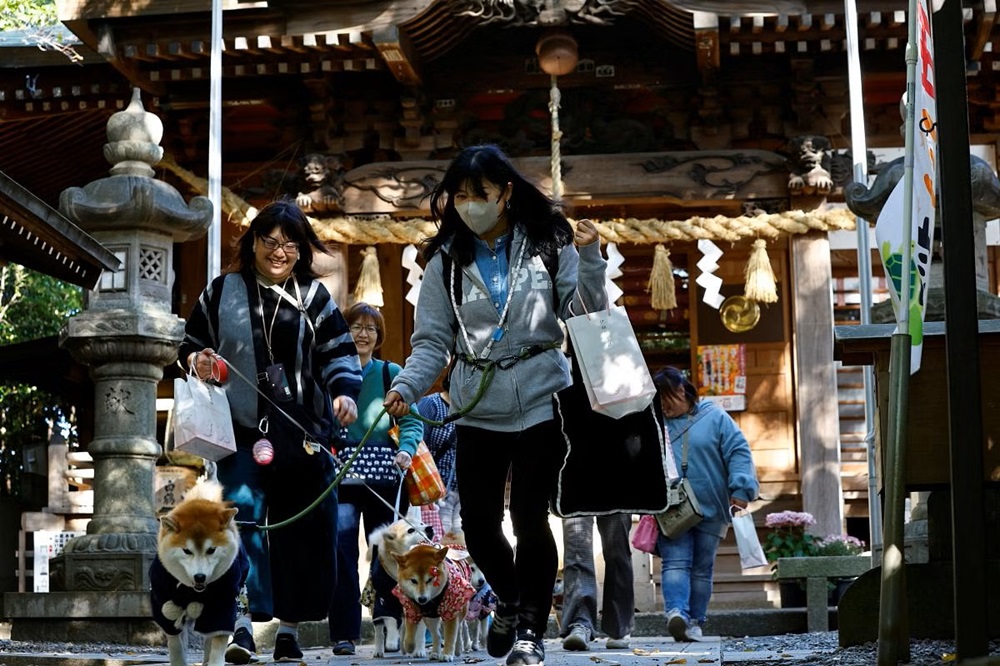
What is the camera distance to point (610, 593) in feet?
29.2

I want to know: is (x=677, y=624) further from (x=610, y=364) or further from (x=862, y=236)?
(x=862, y=236)

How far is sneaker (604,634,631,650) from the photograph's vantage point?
8520 mm

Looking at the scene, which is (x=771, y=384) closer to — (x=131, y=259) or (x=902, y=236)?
(x=131, y=259)

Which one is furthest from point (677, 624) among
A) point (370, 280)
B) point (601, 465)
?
point (370, 280)

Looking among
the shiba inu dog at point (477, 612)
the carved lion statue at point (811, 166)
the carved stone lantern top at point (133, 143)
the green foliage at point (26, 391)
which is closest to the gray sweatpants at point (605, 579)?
the shiba inu dog at point (477, 612)

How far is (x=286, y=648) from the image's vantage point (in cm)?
660

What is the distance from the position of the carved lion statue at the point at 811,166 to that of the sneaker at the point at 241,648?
9.23 meters

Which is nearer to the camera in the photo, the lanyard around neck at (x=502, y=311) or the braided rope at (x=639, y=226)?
the lanyard around neck at (x=502, y=311)

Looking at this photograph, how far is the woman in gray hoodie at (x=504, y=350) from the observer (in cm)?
563

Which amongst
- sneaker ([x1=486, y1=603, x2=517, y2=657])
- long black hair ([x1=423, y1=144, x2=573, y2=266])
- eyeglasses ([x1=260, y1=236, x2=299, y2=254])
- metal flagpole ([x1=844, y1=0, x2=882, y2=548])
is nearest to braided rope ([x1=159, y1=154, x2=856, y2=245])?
metal flagpole ([x1=844, y1=0, x2=882, y2=548])

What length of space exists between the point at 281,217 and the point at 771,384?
10189 millimetres

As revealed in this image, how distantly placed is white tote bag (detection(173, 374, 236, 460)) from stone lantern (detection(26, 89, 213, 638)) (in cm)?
359

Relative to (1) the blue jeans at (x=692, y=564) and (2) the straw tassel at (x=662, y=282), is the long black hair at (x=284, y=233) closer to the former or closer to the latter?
(1) the blue jeans at (x=692, y=564)

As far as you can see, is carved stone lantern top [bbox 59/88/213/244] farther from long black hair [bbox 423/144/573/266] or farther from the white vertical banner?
the white vertical banner
